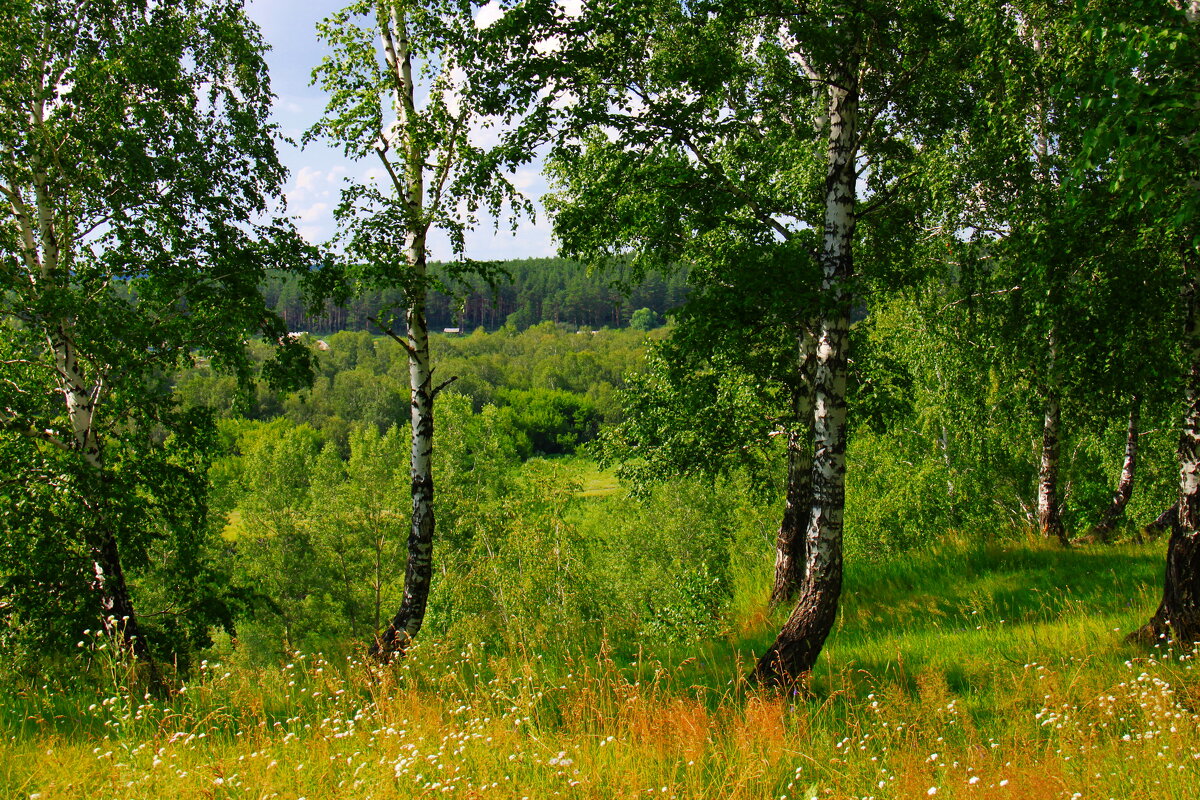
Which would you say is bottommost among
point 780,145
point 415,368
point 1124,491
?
point 1124,491

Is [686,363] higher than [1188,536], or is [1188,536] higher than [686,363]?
[686,363]

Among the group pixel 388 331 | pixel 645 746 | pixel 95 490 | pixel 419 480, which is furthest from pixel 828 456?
pixel 95 490

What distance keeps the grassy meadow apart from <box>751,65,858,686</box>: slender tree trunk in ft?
1.23

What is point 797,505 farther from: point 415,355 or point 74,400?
point 74,400

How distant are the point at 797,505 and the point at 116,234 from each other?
9627mm

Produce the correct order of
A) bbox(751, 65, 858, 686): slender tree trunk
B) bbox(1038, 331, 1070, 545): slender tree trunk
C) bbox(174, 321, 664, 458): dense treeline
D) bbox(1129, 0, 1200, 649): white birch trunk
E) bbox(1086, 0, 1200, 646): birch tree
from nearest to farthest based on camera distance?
bbox(1086, 0, 1200, 646): birch tree < bbox(1129, 0, 1200, 649): white birch trunk < bbox(751, 65, 858, 686): slender tree trunk < bbox(1038, 331, 1070, 545): slender tree trunk < bbox(174, 321, 664, 458): dense treeline

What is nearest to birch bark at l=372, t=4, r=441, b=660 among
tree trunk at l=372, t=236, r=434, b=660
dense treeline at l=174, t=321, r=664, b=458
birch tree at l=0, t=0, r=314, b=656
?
tree trunk at l=372, t=236, r=434, b=660

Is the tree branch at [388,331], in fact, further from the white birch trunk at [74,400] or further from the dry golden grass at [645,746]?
the dry golden grass at [645,746]

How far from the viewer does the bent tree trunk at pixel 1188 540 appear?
582cm

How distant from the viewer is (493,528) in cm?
2677

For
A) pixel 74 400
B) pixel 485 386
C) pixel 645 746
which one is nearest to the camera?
pixel 645 746

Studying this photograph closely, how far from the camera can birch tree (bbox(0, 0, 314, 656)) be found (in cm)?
803

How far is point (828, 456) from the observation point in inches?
234

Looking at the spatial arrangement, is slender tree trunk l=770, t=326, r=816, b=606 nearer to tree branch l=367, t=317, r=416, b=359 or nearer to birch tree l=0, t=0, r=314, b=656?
tree branch l=367, t=317, r=416, b=359
